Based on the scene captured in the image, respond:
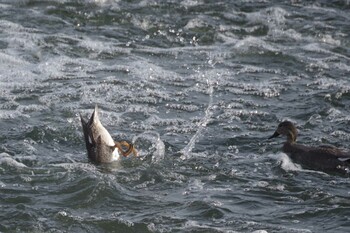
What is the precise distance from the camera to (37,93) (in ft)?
36.5

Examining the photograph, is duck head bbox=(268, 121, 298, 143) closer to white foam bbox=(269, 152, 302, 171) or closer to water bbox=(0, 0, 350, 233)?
water bbox=(0, 0, 350, 233)

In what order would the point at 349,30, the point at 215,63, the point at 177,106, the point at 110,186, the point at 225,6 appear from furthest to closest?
1. the point at 225,6
2. the point at 349,30
3. the point at 215,63
4. the point at 177,106
5. the point at 110,186

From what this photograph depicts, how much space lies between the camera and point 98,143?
918 cm

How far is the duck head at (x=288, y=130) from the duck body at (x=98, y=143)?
5.83ft

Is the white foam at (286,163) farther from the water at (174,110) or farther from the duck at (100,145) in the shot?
the duck at (100,145)

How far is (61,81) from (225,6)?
4.13m

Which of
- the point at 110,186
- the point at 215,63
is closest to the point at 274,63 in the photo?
the point at 215,63

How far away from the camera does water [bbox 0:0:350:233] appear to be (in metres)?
8.01

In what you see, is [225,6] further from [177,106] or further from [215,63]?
[177,106]

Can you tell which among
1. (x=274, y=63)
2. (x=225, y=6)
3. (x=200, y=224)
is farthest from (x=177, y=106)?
(x=225, y=6)

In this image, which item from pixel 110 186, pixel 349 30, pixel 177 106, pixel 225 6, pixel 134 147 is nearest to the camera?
pixel 110 186

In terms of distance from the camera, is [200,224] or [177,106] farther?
[177,106]

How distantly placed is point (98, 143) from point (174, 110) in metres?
1.80

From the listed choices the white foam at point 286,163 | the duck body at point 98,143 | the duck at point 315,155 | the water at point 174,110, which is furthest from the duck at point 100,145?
the duck at point 315,155
